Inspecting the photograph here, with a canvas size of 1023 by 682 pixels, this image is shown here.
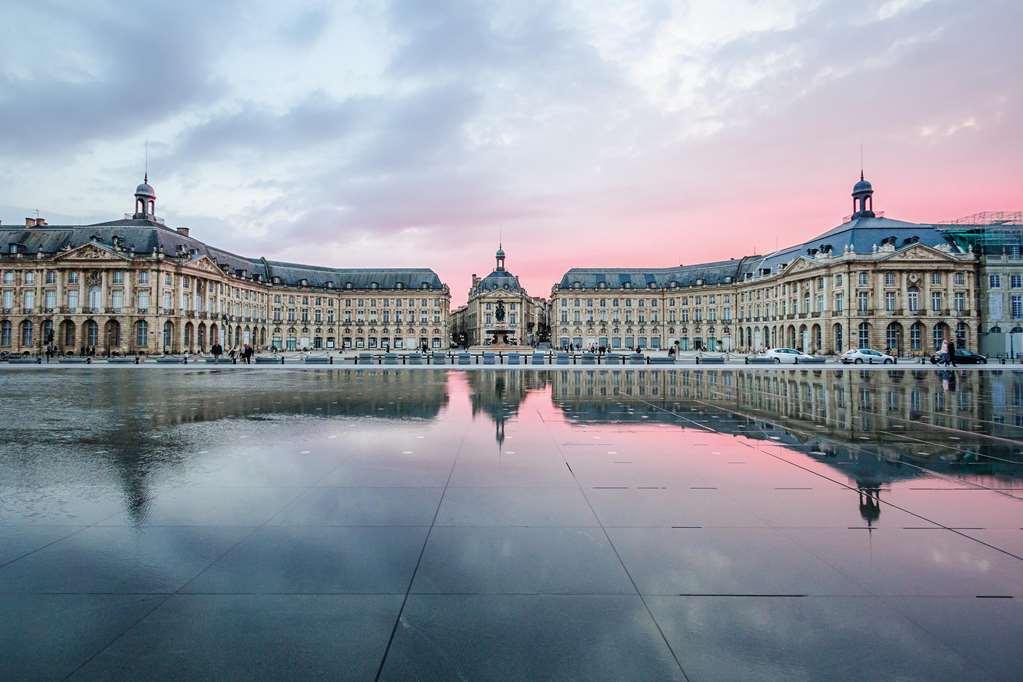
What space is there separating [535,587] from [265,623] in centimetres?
214

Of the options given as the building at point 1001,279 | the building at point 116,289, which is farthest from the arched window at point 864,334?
the building at point 116,289

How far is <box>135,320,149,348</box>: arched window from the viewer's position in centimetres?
7197

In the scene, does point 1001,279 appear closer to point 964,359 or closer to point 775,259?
point 775,259

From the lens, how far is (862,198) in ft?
259

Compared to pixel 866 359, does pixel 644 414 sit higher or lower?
lower

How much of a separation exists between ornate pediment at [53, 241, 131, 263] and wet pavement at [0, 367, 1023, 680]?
7336 centimetres

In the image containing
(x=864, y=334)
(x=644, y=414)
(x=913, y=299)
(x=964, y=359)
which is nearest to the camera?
(x=644, y=414)

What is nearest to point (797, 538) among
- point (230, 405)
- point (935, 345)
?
point (230, 405)


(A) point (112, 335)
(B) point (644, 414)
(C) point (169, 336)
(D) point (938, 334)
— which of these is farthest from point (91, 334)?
(D) point (938, 334)

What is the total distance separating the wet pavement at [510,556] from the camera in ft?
12.0

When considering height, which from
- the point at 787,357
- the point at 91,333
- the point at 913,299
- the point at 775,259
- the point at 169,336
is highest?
the point at 775,259

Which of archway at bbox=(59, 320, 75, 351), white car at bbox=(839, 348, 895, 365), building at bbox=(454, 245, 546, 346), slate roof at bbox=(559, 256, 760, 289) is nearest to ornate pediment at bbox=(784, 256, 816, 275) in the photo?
slate roof at bbox=(559, 256, 760, 289)

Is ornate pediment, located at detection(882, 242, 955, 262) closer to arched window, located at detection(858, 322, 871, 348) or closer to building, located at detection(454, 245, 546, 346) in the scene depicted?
arched window, located at detection(858, 322, 871, 348)

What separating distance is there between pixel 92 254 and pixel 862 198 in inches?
4233
